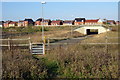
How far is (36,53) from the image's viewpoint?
34.6 feet

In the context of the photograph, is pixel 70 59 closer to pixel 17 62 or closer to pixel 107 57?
pixel 107 57

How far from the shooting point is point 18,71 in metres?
5.11

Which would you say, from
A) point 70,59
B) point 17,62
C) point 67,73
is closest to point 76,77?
point 67,73

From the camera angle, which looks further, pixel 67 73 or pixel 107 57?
pixel 107 57

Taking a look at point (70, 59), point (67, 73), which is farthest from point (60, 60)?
point (67, 73)

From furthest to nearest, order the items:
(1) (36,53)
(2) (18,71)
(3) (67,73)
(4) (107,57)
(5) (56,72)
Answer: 1. (1) (36,53)
2. (4) (107,57)
3. (5) (56,72)
4. (3) (67,73)
5. (2) (18,71)

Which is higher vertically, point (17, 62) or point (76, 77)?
point (17, 62)

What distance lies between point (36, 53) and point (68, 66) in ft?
16.0

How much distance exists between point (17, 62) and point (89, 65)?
2.41 metres

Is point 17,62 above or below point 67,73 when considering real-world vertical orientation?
above

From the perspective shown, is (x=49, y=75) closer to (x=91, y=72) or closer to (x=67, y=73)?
(x=67, y=73)

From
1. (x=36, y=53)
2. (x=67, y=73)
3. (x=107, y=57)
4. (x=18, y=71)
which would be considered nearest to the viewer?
(x=18, y=71)

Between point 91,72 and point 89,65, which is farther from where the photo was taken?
point 89,65

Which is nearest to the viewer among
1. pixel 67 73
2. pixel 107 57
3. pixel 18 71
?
pixel 18 71
